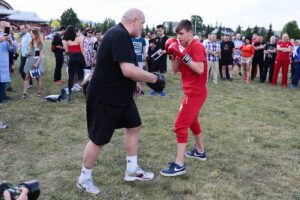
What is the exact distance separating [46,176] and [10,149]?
1.25 metres

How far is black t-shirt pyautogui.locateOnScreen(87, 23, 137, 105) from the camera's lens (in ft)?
11.7

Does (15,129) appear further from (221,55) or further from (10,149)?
(221,55)

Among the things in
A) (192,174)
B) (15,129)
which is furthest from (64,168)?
(15,129)

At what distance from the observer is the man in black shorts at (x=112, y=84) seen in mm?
3572

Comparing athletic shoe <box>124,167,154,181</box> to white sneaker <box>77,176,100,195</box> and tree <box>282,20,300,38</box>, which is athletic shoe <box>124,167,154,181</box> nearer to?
white sneaker <box>77,176,100,195</box>

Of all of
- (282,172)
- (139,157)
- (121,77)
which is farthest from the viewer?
(139,157)

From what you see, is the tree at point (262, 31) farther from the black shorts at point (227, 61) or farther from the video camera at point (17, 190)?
the video camera at point (17, 190)

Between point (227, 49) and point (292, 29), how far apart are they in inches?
1624

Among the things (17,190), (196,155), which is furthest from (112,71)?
(196,155)

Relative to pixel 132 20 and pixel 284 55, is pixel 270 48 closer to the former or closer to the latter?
pixel 284 55

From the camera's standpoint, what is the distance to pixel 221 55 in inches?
553

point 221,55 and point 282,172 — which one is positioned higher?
point 221,55

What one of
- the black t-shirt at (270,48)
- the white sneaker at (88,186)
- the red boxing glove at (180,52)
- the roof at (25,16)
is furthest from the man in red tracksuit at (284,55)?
the roof at (25,16)

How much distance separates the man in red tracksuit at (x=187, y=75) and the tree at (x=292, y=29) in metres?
47.7
